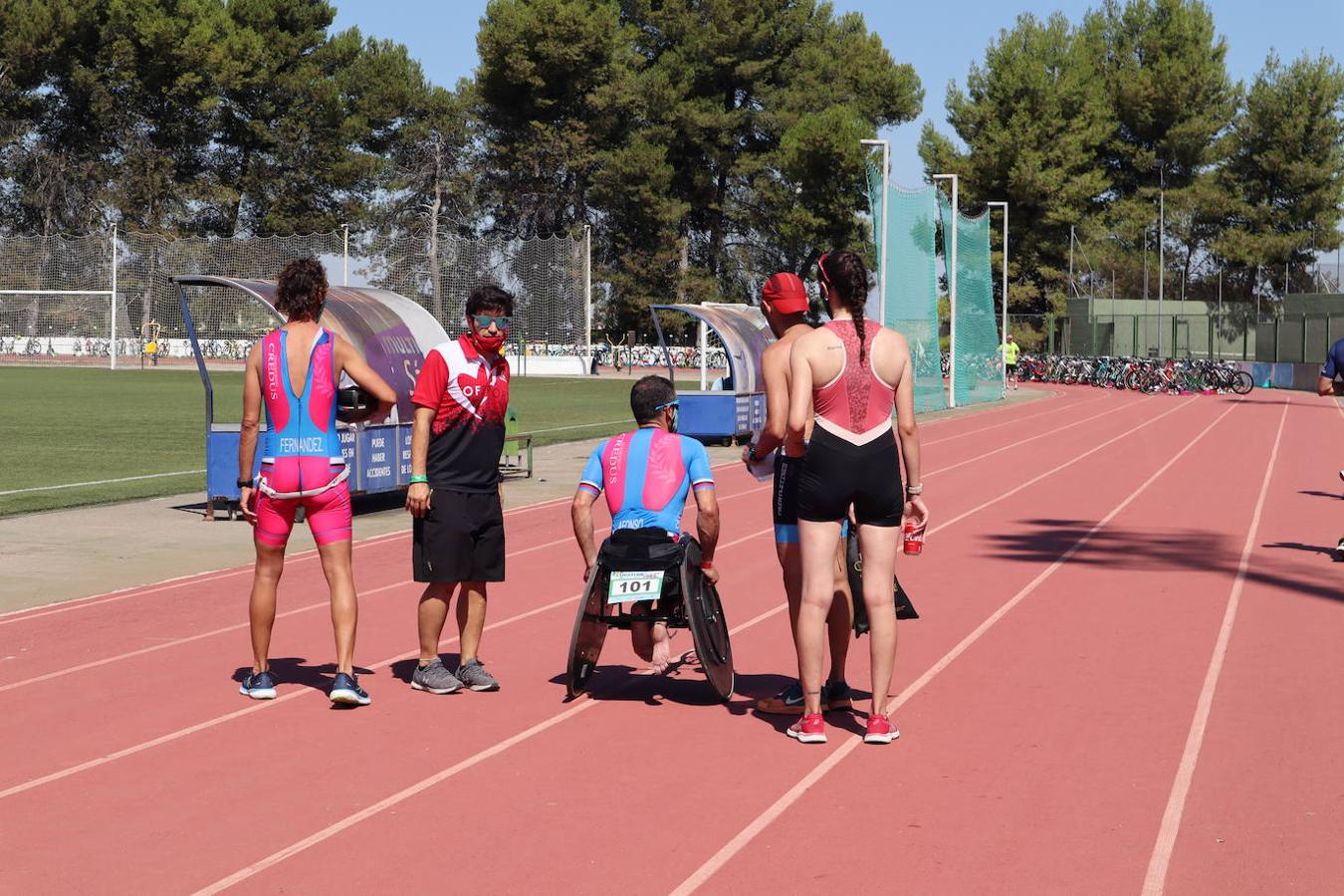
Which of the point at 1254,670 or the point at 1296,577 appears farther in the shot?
the point at 1296,577

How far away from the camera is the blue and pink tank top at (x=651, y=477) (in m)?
6.68

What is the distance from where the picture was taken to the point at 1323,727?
21.1 ft

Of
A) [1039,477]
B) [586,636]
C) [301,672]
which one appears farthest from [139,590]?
[1039,477]

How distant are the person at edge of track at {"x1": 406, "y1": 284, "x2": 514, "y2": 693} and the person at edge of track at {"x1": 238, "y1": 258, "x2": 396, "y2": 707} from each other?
215mm

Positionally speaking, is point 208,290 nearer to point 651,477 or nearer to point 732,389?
point 732,389

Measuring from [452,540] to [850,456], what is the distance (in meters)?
1.81

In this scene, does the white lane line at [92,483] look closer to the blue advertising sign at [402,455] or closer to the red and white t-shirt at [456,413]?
the blue advertising sign at [402,455]

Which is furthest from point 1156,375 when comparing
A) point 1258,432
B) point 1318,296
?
point 1258,432

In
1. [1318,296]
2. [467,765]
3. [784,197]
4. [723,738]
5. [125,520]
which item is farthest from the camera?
[784,197]

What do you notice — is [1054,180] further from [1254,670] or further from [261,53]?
[1254,670]

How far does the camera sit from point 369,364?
15141 millimetres

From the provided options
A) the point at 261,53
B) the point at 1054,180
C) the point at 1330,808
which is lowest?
the point at 1330,808

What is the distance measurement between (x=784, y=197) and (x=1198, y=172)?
17.7m

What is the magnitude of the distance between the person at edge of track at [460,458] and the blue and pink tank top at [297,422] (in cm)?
35
